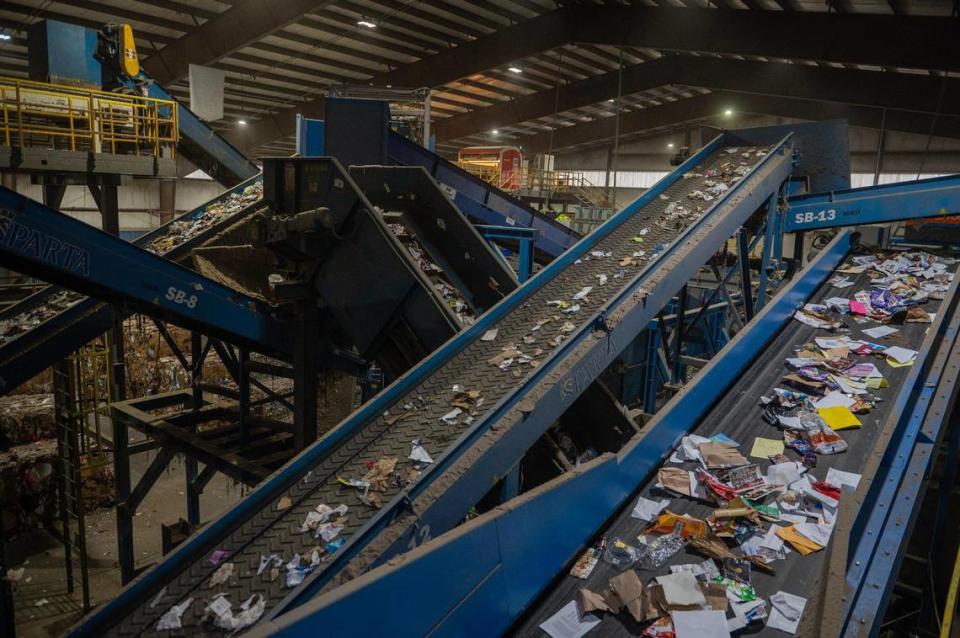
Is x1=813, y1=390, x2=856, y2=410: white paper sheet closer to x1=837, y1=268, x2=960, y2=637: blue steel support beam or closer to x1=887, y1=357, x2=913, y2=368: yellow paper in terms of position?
x1=837, y1=268, x2=960, y2=637: blue steel support beam

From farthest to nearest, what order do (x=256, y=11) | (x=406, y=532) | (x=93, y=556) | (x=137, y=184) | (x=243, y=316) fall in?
(x=137, y=184) → (x=256, y=11) → (x=93, y=556) → (x=243, y=316) → (x=406, y=532)

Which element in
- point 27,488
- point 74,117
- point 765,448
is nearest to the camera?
point 765,448

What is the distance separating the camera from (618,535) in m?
3.20

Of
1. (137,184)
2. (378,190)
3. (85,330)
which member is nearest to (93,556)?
(85,330)

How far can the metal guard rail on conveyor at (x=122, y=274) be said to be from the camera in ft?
12.5

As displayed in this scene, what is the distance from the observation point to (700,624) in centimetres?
255

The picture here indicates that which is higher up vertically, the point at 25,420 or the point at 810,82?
the point at 810,82

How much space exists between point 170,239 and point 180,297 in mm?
3379

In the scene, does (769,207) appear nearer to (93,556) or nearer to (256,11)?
(93,556)

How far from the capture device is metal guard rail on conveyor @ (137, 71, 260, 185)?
9.99 meters

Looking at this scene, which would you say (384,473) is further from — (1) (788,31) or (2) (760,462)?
(1) (788,31)

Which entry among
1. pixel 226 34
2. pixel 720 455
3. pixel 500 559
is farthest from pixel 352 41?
pixel 500 559

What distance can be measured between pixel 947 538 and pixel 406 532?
6656 mm

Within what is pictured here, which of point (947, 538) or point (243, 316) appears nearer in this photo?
point (243, 316)
